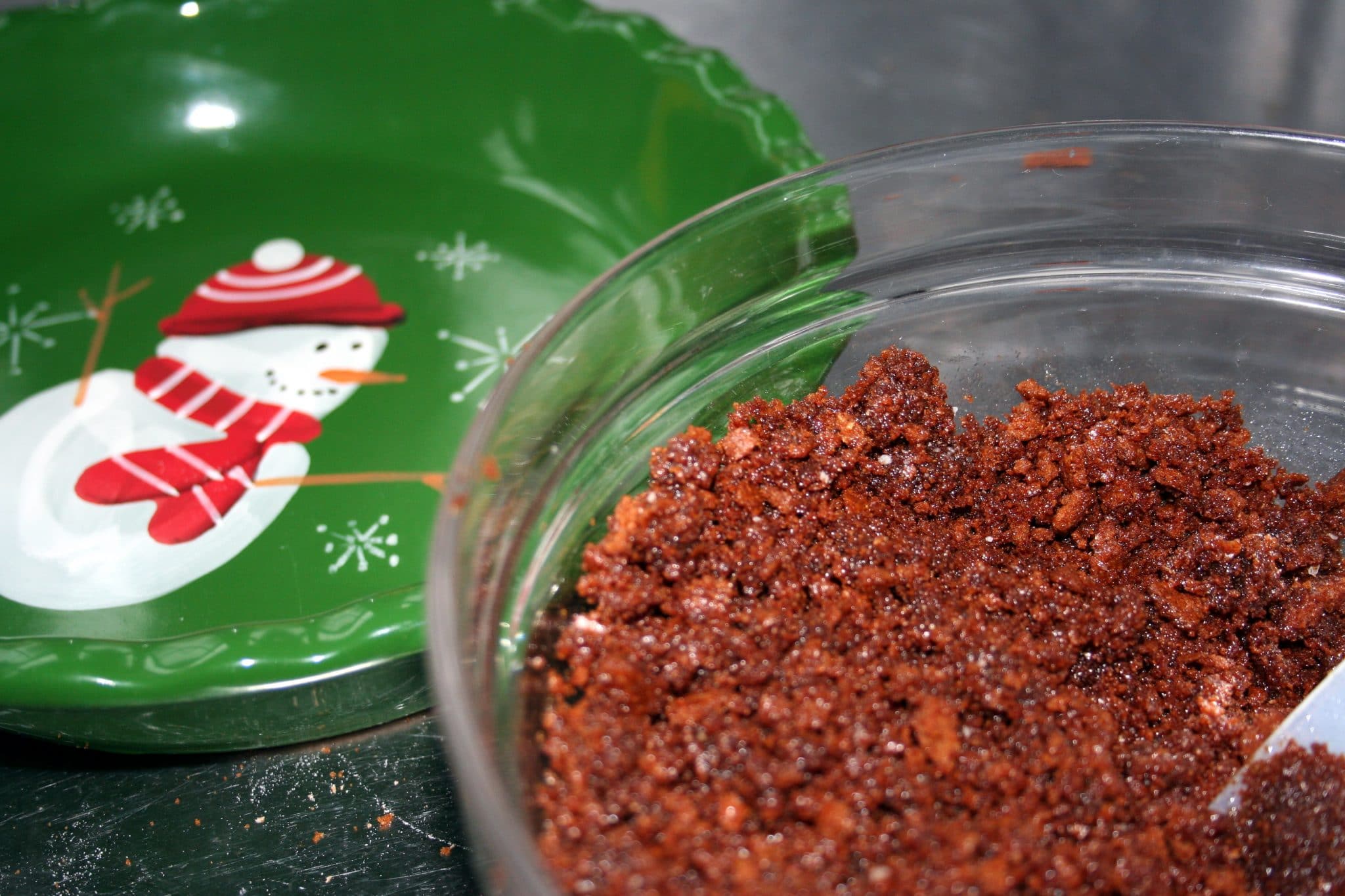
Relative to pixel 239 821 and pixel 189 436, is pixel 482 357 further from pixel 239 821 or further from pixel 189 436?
pixel 239 821

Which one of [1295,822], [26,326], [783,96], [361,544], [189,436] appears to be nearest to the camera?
[1295,822]

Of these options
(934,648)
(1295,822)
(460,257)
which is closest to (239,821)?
(934,648)

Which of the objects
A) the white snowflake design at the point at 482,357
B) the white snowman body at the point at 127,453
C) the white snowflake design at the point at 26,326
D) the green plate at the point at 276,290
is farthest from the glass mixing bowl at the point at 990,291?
the white snowflake design at the point at 26,326

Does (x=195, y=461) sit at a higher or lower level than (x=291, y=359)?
lower

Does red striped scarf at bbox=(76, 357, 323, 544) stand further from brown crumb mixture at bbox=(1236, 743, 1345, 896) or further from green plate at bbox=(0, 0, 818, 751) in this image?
brown crumb mixture at bbox=(1236, 743, 1345, 896)

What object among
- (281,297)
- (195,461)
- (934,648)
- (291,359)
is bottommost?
(934,648)

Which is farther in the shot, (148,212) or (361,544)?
(148,212)

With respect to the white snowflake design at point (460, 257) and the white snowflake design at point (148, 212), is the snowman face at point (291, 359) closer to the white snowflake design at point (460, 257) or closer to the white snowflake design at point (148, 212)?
the white snowflake design at point (460, 257)

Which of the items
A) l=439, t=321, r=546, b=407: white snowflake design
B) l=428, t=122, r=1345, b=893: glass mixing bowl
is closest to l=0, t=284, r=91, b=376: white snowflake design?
l=439, t=321, r=546, b=407: white snowflake design

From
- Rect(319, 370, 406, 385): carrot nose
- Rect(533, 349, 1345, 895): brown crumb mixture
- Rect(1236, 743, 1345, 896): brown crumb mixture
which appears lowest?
Rect(1236, 743, 1345, 896): brown crumb mixture
